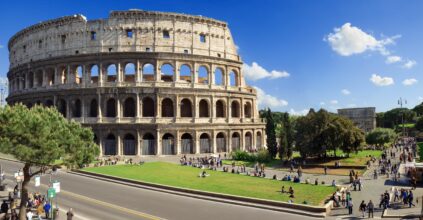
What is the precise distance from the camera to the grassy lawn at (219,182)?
2645 cm

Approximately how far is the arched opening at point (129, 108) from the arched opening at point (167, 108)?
4.63 m

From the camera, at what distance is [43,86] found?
5888 centimetres

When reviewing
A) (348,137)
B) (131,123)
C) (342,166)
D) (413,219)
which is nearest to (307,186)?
(413,219)

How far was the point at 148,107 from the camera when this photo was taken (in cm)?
5666

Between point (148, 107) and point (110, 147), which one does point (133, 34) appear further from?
point (110, 147)

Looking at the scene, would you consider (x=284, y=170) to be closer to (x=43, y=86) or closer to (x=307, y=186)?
(x=307, y=186)

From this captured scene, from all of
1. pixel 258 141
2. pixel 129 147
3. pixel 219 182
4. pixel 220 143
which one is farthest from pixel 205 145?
pixel 219 182

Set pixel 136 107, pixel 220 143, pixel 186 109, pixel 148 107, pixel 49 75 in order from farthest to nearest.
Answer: pixel 49 75 → pixel 186 109 → pixel 220 143 → pixel 148 107 → pixel 136 107

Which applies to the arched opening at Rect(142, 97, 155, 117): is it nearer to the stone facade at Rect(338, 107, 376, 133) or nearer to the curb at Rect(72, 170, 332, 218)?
the curb at Rect(72, 170, 332, 218)

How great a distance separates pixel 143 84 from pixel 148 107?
184 inches

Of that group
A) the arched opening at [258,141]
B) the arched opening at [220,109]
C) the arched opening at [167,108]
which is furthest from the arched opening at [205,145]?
the arched opening at [258,141]

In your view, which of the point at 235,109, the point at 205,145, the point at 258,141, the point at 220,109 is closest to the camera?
the point at 205,145

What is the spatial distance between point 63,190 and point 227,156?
2838 centimetres

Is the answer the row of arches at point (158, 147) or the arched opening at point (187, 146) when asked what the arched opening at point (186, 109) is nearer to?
the row of arches at point (158, 147)
